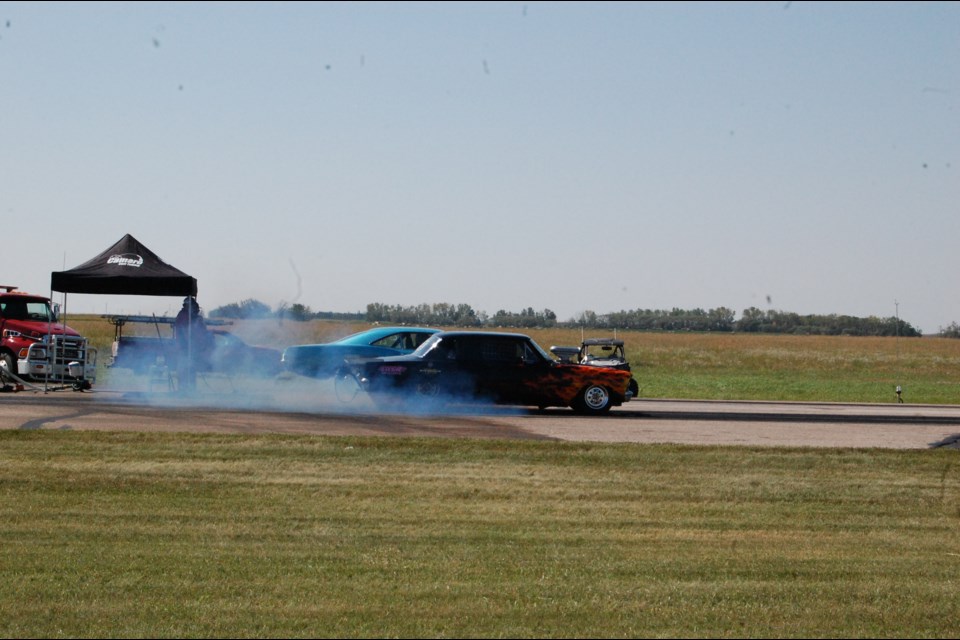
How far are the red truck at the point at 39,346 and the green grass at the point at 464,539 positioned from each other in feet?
26.0

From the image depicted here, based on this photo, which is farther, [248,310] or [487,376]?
[248,310]

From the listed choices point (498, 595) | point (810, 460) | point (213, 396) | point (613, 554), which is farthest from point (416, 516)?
point (213, 396)

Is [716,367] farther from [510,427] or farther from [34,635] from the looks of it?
[34,635]

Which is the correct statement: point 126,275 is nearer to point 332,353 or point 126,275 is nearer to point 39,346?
point 39,346

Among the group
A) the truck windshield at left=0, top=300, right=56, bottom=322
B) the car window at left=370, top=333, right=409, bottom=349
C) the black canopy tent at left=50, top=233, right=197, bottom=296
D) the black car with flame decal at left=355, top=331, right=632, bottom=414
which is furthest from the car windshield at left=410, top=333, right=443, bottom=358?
the truck windshield at left=0, top=300, right=56, bottom=322

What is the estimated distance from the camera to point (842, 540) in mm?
9727

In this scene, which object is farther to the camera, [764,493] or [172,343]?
[172,343]

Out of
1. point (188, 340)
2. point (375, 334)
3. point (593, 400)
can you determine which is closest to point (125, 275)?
point (188, 340)

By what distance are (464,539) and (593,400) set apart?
11.5 metres

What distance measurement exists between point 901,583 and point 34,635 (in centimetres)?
594

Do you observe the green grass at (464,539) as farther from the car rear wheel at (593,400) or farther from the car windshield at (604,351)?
the car windshield at (604,351)

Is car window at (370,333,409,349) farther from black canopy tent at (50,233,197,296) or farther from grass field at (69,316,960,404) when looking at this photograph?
black canopy tent at (50,233,197,296)

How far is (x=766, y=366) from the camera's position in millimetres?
64438

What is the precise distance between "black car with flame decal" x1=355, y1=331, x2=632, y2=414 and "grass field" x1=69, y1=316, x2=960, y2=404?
5273mm
